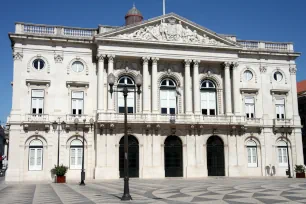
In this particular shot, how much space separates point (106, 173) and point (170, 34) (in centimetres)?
1546

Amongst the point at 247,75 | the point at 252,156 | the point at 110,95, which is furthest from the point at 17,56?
the point at 252,156

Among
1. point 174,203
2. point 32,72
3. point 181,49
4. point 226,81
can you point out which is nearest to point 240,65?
point 226,81

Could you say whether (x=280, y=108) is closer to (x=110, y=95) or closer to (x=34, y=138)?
(x=110, y=95)

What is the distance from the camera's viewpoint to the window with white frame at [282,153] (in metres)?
42.9

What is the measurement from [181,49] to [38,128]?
1625 centimetres

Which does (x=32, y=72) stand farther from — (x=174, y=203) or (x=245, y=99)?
(x=174, y=203)

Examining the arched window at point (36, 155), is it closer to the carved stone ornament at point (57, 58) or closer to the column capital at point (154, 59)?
the carved stone ornament at point (57, 58)

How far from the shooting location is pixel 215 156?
133ft

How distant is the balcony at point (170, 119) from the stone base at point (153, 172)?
4.49 m

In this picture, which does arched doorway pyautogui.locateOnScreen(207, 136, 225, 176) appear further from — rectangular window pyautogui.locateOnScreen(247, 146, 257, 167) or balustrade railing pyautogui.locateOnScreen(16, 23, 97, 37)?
balustrade railing pyautogui.locateOnScreen(16, 23, 97, 37)

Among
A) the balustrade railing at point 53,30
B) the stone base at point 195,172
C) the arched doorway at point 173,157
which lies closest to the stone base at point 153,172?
the arched doorway at point 173,157

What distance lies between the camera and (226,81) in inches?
1633

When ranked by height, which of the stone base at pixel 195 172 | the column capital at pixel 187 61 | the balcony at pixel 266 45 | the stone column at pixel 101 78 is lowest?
the stone base at pixel 195 172

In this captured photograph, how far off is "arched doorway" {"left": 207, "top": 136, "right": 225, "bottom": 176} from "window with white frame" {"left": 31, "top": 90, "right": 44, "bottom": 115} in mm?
17031
